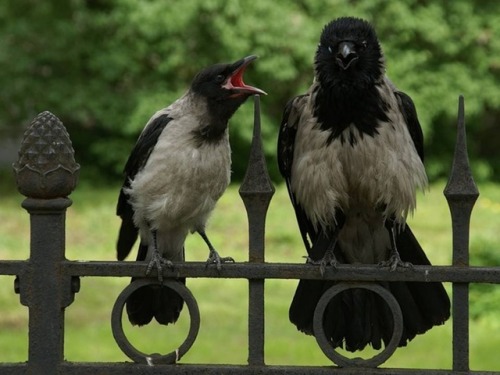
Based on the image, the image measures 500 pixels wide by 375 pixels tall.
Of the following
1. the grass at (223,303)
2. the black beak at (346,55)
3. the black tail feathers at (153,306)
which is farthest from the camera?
the grass at (223,303)

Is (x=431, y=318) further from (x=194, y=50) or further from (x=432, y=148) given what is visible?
(x=432, y=148)

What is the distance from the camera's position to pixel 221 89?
4082mm

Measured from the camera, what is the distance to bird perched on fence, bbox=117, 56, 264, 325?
4.07 m

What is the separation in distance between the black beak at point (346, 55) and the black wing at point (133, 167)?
949 millimetres

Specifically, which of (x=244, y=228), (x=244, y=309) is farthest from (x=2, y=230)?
(x=244, y=309)

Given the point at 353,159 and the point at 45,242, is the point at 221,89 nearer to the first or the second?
the point at 353,159

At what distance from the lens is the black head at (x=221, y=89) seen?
4.05 m

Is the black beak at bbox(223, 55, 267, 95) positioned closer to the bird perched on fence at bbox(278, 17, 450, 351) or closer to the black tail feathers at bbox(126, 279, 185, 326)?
the bird perched on fence at bbox(278, 17, 450, 351)

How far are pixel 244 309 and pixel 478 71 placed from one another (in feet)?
35.2

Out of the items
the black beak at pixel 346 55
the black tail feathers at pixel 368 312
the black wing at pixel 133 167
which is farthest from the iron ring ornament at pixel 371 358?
the black wing at pixel 133 167

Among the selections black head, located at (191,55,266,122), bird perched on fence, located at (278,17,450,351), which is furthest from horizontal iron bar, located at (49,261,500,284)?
black head, located at (191,55,266,122)

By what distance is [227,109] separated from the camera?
412cm

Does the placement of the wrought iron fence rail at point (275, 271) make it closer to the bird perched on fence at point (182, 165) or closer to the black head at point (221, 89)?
the bird perched on fence at point (182, 165)

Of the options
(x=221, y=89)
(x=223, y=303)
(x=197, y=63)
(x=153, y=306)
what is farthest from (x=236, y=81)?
(x=197, y=63)
